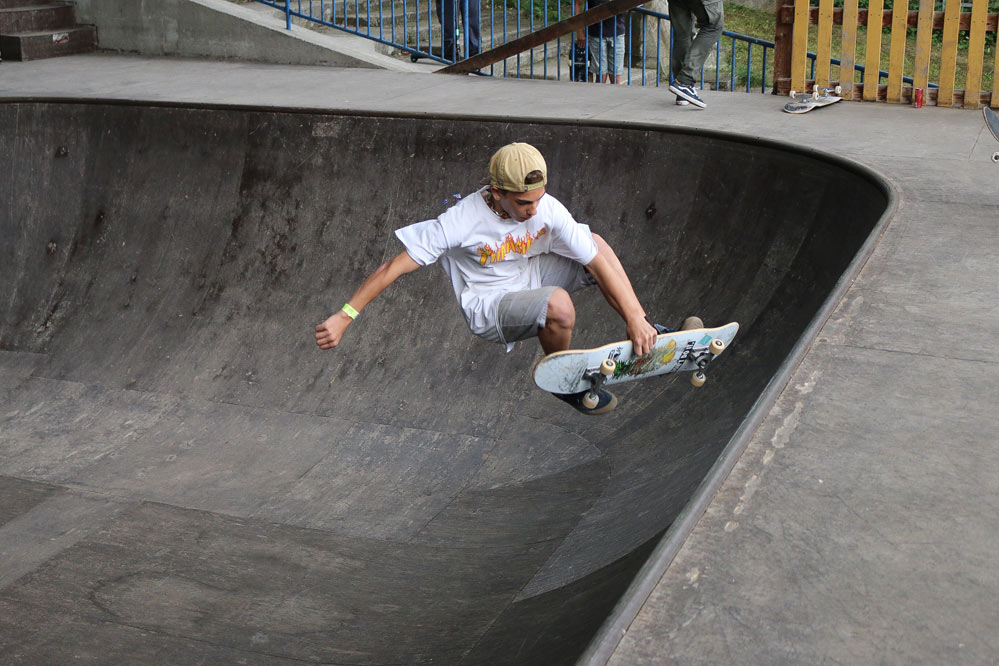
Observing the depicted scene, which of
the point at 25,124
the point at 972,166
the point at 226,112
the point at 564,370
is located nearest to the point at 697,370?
the point at 564,370

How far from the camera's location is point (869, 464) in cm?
301

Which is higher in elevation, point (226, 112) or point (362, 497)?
point (226, 112)

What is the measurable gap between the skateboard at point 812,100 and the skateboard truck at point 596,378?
5.10m

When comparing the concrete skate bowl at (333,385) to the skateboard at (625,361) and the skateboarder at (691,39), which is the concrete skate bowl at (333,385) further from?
the skateboarder at (691,39)

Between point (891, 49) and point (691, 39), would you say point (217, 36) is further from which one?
point (891, 49)

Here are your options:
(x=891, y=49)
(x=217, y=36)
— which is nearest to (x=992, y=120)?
(x=891, y=49)

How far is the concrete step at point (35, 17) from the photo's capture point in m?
12.6

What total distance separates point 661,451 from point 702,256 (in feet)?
5.85

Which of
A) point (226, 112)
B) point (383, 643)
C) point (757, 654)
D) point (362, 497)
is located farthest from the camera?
point (226, 112)

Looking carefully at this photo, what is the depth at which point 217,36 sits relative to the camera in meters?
12.5

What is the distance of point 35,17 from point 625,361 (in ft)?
Answer: 36.8

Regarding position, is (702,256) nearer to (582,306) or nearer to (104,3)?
(582,306)

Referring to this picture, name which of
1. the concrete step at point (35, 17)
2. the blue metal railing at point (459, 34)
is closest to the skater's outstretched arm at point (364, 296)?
the blue metal railing at point (459, 34)

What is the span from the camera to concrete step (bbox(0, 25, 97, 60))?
12398 mm
